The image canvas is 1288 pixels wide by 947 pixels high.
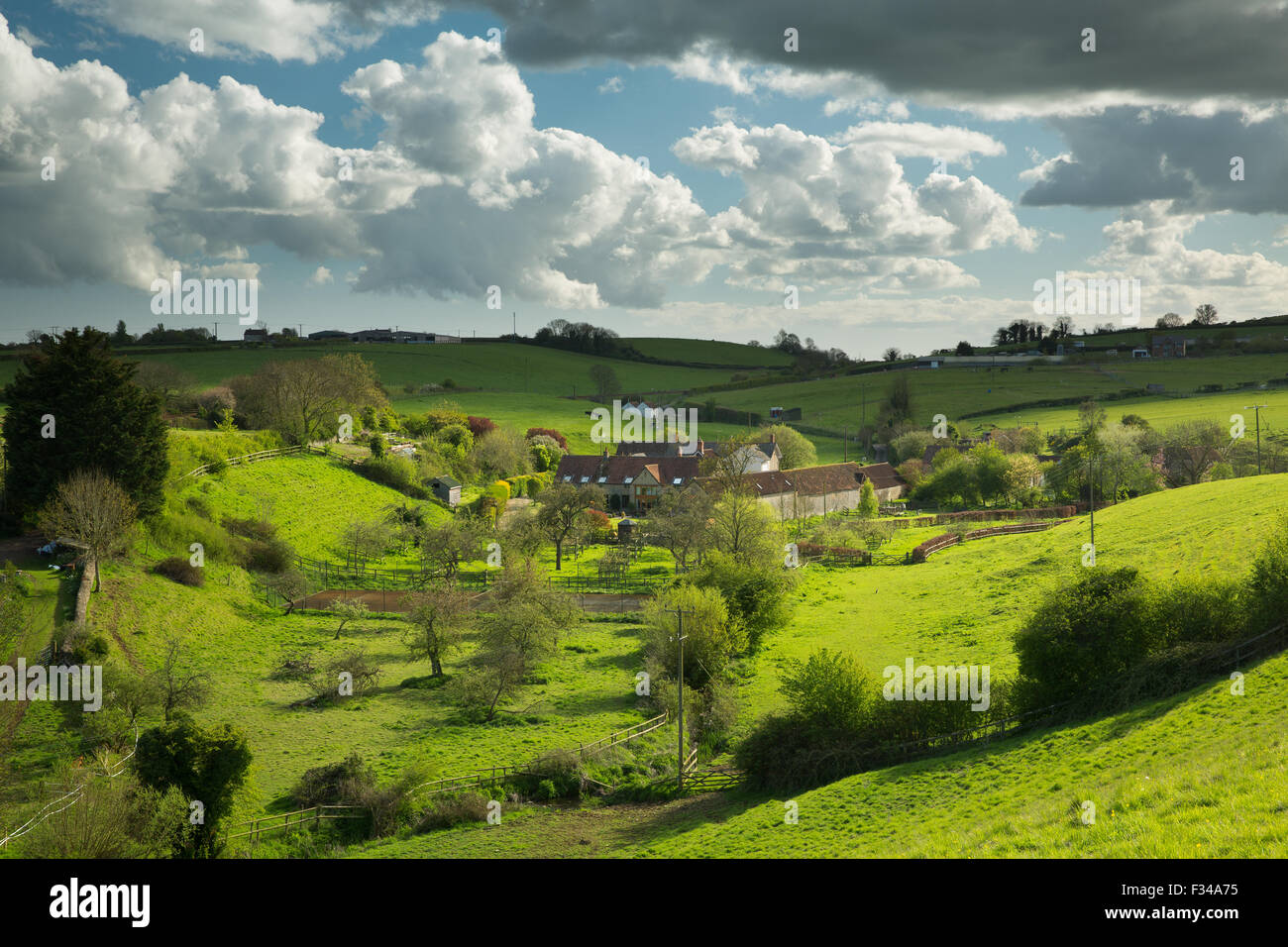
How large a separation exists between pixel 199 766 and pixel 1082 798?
22748mm

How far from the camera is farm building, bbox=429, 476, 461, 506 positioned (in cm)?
7556

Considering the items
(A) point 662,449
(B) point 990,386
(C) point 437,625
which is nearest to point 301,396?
(A) point 662,449

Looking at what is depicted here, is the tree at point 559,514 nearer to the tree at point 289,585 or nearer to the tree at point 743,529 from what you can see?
the tree at point 743,529

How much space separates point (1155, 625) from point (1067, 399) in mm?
105312

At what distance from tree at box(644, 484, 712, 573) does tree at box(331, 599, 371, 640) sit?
20330 mm

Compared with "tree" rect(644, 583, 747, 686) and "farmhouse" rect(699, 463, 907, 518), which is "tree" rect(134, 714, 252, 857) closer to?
"tree" rect(644, 583, 747, 686)

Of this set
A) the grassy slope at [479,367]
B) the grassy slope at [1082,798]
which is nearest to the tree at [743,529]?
the grassy slope at [1082,798]

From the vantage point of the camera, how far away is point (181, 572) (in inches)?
1789

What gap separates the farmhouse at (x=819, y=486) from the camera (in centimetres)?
8156

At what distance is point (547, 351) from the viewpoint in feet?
586

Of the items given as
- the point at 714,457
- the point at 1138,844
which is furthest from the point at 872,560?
the point at 1138,844
